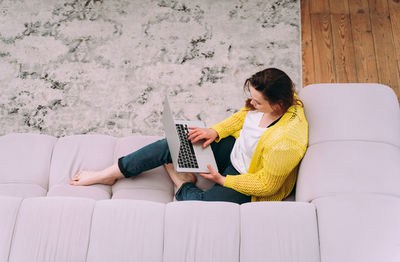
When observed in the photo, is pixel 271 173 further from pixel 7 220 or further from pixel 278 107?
pixel 7 220

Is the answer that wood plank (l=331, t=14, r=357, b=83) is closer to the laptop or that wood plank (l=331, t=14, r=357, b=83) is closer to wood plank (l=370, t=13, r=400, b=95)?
wood plank (l=370, t=13, r=400, b=95)

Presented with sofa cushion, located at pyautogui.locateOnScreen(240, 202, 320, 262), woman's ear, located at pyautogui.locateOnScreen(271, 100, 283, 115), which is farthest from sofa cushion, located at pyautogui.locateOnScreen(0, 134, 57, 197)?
woman's ear, located at pyautogui.locateOnScreen(271, 100, 283, 115)

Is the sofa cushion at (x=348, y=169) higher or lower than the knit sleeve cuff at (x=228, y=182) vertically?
higher

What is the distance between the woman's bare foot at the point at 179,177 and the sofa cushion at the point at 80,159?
0.29 metres

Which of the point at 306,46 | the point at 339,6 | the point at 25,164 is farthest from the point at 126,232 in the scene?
the point at 339,6

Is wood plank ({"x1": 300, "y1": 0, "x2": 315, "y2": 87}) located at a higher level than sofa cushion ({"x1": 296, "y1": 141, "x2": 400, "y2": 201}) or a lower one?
higher

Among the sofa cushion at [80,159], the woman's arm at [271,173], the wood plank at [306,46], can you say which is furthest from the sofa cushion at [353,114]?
the sofa cushion at [80,159]

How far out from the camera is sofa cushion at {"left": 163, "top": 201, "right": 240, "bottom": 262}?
4.72 feet

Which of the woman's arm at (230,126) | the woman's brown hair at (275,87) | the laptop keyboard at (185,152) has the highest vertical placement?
the woman's brown hair at (275,87)

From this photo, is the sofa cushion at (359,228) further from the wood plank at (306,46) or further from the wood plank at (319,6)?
the wood plank at (319,6)

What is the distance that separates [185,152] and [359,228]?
794 mm

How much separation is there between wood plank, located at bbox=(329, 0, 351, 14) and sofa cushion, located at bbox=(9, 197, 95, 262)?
2.15 m

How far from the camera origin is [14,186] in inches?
72.6

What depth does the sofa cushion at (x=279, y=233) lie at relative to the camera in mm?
1412
